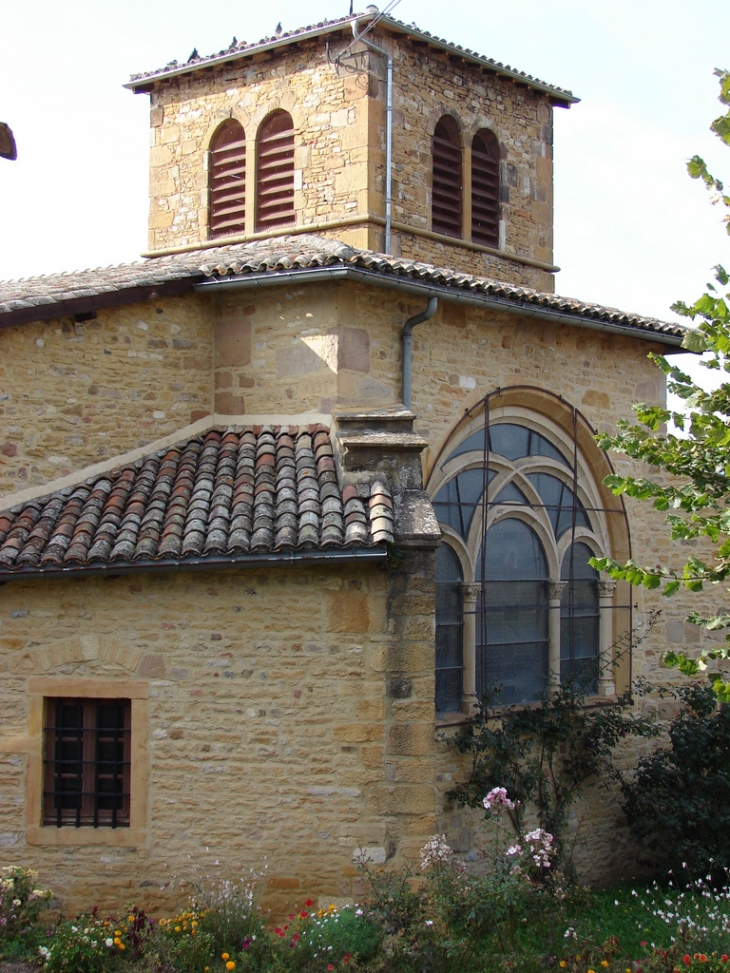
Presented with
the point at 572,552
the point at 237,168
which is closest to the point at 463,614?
the point at 572,552

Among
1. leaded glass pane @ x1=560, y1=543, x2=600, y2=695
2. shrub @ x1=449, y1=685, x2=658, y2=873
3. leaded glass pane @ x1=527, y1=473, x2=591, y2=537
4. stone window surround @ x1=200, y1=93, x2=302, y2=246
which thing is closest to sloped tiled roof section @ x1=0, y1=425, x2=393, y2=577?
shrub @ x1=449, y1=685, x2=658, y2=873

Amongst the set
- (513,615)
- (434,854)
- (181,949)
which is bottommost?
(181,949)

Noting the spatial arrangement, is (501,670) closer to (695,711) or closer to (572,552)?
(572,552)

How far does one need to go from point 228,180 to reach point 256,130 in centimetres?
74

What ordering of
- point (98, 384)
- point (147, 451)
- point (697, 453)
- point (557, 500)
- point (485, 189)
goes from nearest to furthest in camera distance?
point (697, 453) < point (98, 384) < point (147, 451) < point (557, 500) < point (485, 189)

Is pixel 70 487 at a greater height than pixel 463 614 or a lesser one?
greater

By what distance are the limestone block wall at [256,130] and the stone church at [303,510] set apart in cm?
5

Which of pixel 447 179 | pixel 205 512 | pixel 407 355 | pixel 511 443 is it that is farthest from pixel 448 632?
pixel 447 179

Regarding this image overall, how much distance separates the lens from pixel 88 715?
865cm

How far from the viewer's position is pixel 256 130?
45.7 feet

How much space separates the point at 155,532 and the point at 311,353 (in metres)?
2.44

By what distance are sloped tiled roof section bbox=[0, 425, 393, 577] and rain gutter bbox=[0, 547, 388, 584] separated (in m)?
0.02

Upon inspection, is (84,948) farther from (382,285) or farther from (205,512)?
(382,285)

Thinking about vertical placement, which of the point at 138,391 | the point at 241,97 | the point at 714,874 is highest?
the point at 241,97
